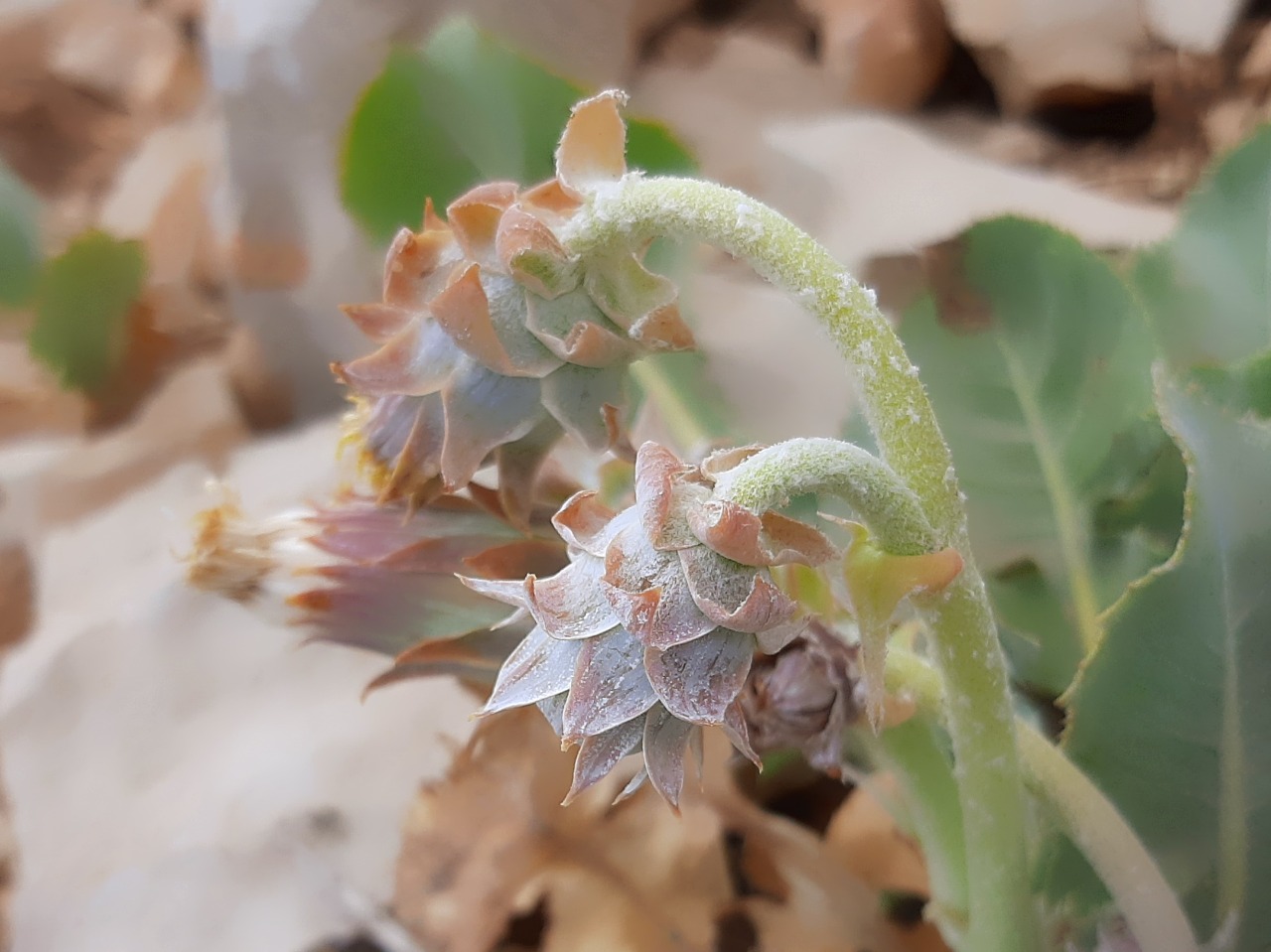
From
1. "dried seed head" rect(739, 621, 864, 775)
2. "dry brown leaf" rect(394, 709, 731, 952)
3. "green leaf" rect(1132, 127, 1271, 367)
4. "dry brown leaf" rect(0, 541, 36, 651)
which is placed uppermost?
"green leaf" rect(1132, 127, 1271, 367)

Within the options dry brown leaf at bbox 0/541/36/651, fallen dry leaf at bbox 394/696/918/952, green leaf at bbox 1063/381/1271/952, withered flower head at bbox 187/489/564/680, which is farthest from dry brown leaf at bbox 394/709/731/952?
dry brown leaf at bbox 0/541/36/651

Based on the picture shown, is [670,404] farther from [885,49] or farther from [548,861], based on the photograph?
[885,49]

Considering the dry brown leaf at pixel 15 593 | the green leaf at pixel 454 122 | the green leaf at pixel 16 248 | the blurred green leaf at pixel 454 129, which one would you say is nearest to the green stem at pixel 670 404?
the blurred green leaf at pixel 454 129

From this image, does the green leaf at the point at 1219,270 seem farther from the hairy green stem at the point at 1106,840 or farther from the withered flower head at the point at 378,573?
the withered flower head at the point at 378,573

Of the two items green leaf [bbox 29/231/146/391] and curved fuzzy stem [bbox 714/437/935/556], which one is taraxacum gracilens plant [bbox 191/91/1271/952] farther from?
green leaf [bbox 29/231/146/391]

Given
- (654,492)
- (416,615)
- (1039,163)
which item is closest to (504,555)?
(416,615)

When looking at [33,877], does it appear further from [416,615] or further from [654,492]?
[654,492]

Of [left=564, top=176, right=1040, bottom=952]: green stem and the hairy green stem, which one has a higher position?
[left=564, top=176, right=1040, bottom=952]: green stem
